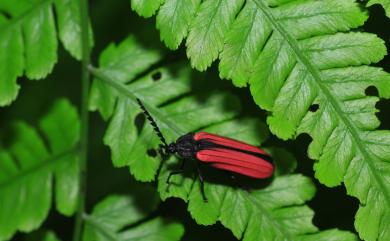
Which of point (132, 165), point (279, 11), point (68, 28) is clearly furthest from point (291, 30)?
point (68, 28)

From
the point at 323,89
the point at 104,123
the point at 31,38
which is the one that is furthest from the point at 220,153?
the point at 104,123

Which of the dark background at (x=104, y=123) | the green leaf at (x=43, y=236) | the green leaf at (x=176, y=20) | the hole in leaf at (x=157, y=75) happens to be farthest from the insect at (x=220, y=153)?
the green leaf at (x=43, y=236)

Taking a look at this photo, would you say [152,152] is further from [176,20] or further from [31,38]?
[31,38]

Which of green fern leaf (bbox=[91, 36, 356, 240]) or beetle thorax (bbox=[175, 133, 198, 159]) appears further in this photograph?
beetle thorax (bbox=[175, 133, 198, 159])

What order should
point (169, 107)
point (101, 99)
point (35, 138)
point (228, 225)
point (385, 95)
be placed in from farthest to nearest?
point (35, 138)
point (101, 99)
point (169, 107)
point (228, 225)
point (385, 95)

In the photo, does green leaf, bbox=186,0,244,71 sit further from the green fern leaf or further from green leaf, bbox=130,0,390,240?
the green fern leaf

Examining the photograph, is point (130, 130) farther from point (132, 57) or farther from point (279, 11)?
point (279, 11)

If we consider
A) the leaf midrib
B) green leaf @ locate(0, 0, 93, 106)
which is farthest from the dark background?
the leaf midrib
